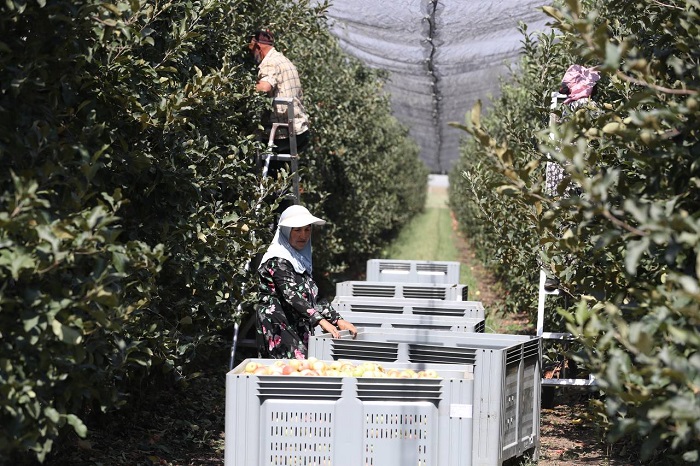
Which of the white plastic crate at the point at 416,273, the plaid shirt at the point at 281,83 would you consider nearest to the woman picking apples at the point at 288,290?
the plaid shirt at the point at 281,83

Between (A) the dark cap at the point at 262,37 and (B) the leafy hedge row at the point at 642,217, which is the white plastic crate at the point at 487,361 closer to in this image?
(B) the leafy hedge row at the point at 642,217

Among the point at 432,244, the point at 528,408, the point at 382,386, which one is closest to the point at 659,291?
the point at 382,386

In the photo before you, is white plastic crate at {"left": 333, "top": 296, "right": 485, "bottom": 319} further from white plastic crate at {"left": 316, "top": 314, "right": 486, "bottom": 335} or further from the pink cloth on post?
the pink cloth on post

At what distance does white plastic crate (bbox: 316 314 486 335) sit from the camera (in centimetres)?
632

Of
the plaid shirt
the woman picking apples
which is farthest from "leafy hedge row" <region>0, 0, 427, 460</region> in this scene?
the woman picking apples

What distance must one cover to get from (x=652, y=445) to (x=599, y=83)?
13.0 feet

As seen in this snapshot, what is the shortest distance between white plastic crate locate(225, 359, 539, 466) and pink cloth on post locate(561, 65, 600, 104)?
3.04m

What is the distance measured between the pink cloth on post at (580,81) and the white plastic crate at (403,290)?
1936mm

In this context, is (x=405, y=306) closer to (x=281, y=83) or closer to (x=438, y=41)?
(x=281, y=83)

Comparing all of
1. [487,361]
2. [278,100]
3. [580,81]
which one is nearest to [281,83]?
[278,100]

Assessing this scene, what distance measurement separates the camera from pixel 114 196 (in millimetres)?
3832

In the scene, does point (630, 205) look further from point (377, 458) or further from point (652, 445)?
point (377, 458)

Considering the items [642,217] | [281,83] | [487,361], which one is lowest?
[487,361]

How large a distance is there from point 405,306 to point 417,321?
0.56 meters
